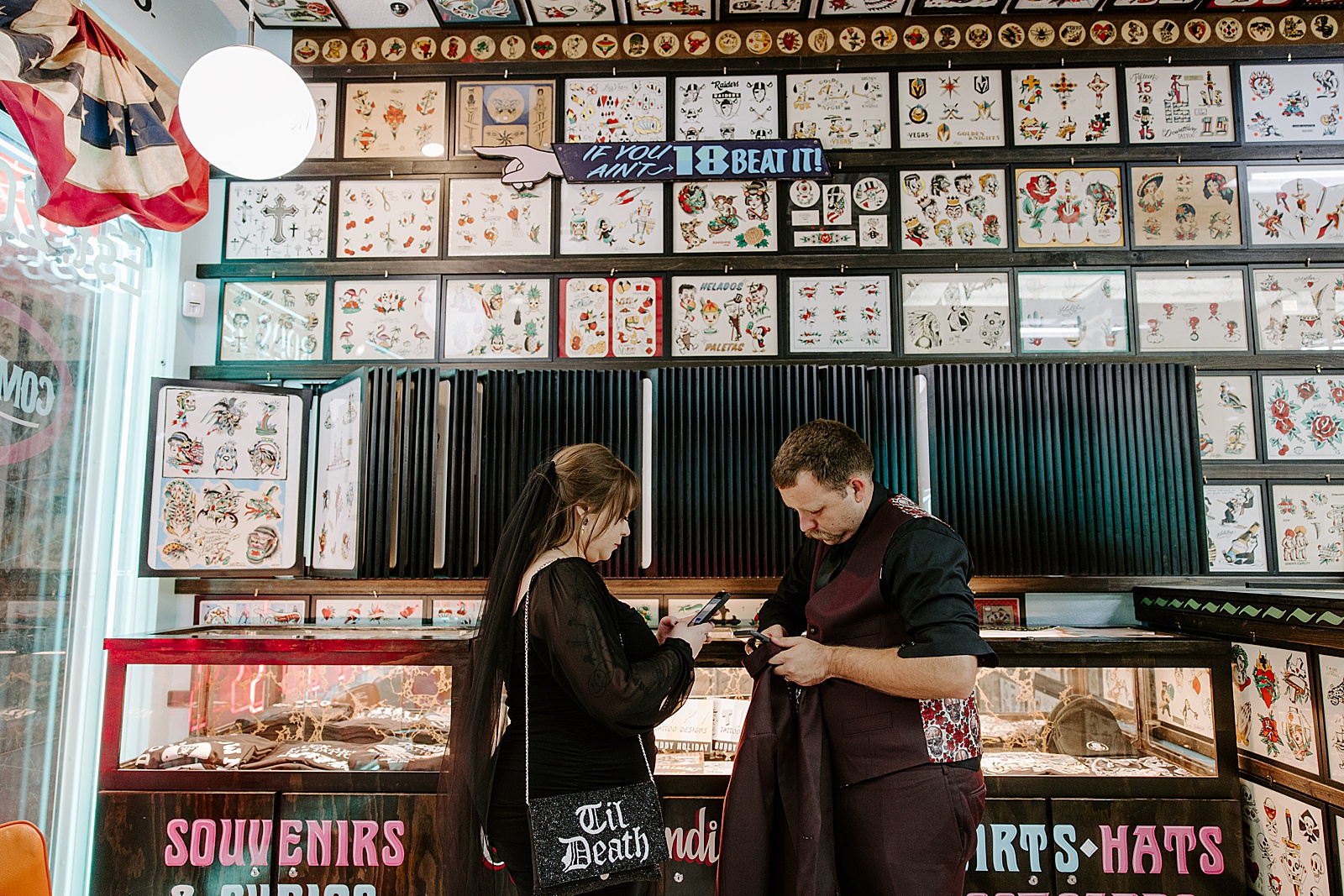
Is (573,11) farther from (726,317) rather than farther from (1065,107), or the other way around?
(1065,107)

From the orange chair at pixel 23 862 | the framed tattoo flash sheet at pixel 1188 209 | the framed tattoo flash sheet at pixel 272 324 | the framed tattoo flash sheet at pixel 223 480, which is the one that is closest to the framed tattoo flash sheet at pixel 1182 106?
the framed tattoo flash sheet at pixel 1188 209

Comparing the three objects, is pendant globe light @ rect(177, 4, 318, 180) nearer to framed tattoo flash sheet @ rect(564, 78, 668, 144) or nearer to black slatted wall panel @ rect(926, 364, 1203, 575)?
framed tattoo flash sheet @ rect(564, 78, 668, 144)

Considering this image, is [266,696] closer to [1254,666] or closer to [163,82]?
[163,82]

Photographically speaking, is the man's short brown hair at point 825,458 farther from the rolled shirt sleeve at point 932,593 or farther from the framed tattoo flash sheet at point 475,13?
the framed tattoo flash sheet at point 475,13

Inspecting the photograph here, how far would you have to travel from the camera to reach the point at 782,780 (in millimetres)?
2127

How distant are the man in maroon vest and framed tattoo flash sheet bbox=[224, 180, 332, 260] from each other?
123 inches

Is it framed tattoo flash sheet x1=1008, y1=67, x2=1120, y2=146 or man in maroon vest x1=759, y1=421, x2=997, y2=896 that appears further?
framed tattoo flash sheet x1=1008, y1=67, x2=1120, y2=146

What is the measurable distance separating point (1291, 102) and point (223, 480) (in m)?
5.57

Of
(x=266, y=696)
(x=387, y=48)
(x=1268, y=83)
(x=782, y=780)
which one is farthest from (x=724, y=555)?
(x=1268, y=83)

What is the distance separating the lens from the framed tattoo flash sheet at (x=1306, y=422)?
3785 mm

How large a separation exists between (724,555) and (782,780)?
1472 mm

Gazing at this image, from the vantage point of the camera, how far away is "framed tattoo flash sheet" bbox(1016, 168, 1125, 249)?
3914 millimetres

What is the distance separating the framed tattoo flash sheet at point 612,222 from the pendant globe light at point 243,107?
5.03ft

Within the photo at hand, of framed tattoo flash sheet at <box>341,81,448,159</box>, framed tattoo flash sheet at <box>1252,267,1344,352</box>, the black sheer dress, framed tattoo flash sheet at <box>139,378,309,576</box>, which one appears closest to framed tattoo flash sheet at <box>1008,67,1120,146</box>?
framed tattoo flash sheet at <box>1252,267,1344,352</box>
